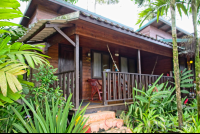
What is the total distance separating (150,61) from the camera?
8.87 m

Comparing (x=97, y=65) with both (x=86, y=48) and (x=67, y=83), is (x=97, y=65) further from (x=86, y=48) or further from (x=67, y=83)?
(x=67, y=83)

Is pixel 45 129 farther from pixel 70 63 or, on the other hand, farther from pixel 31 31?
pixel 70 63

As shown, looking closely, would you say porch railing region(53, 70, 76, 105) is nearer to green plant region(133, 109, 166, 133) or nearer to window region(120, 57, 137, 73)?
green plant region(133, 109, 166, 133)

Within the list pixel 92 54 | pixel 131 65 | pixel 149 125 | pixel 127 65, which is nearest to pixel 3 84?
pixel 149 125

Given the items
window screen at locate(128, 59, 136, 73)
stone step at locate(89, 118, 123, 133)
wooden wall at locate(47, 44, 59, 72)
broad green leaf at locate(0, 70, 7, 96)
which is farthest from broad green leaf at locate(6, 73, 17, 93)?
window screen at locate(128, 59, 136, 73)

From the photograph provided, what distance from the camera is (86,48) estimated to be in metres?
6.43

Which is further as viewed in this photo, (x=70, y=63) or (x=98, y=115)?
(x=70, y=63)

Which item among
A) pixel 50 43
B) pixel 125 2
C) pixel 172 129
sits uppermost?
pixel 125 2

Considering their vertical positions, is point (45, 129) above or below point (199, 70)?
below

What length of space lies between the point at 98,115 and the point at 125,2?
24.3 m

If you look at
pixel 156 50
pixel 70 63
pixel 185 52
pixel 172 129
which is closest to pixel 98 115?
pixel 172 129

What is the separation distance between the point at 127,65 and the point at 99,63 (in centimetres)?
199

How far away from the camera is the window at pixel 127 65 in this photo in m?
7.98

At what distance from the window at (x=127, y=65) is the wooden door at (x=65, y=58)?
2974 millimetres
